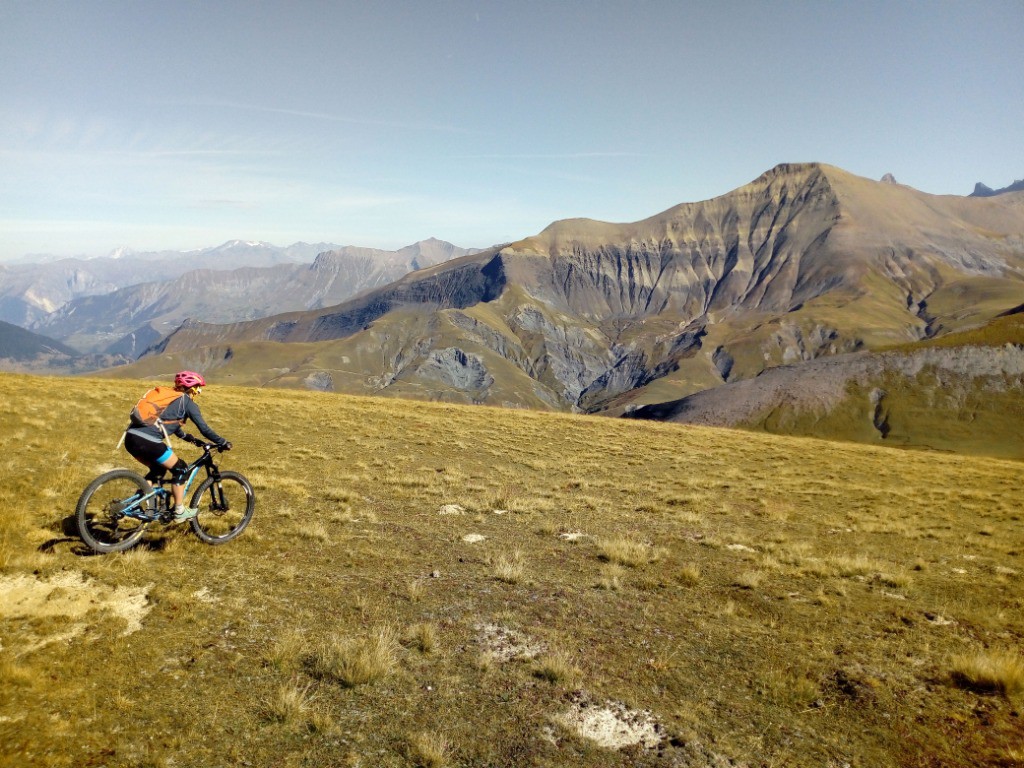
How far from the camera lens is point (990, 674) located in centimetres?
778

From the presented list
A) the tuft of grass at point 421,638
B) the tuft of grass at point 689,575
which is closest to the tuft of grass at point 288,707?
the tuft of grass at point 421,638

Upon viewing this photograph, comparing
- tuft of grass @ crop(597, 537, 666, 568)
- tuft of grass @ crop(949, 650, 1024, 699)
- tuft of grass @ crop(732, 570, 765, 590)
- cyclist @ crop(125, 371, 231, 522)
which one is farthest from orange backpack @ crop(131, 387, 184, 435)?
tuft of grass @ crop(949, 650, 1024, 699)

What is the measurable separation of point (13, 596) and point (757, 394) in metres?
169

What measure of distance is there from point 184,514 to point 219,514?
1550 millimetres

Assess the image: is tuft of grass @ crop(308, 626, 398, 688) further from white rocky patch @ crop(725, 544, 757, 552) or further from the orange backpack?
white rocky patch @ crop(725, 544, 757, 552)

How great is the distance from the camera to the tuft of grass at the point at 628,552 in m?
12.5

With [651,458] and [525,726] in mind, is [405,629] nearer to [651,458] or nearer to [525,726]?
[525,726]

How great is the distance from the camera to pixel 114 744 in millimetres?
5488

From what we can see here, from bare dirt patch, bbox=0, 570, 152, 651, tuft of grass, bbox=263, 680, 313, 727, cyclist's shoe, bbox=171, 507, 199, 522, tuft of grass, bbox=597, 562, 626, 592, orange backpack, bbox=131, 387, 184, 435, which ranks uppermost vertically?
orange backpack, bbox=131, 387, 184, 435

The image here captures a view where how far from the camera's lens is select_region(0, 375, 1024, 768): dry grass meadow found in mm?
6094

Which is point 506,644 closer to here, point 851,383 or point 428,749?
point 428,749

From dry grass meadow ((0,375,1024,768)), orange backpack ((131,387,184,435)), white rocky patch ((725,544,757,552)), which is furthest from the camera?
white rocky patch ((725,544,757,552))

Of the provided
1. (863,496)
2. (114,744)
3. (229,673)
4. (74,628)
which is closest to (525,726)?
(229,673)

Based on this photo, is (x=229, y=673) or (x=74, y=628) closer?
(x=229, y=673)
